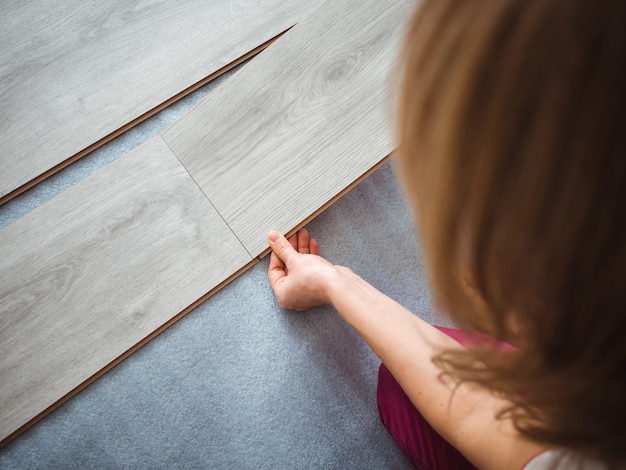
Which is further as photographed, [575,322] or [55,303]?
[55,303]

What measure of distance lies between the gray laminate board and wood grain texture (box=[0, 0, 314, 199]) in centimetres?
12

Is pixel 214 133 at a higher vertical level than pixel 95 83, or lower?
lower

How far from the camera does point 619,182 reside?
314 mm

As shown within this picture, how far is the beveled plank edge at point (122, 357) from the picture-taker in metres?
0.97

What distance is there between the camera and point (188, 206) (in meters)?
1.02

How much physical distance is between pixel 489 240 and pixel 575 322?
3.9 inches

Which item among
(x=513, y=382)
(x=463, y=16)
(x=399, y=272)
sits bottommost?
(x=513, y=382)

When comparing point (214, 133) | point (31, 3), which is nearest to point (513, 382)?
point (214, 133)

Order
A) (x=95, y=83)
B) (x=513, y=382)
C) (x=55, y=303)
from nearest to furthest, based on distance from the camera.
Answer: (x=513, y=382)
(x=55, y=303)
(x=95, y=83)

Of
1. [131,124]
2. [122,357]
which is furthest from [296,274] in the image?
[131,124]

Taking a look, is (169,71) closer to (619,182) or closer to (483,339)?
(483,339)

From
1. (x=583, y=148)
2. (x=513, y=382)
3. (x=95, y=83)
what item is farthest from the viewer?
(x=95, y=83)

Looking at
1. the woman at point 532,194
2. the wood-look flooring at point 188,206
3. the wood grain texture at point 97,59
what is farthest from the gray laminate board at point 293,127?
the woman at point 532,194

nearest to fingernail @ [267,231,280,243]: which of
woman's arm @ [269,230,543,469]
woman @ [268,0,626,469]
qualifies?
woman's arm @ [269,230,543,469]
